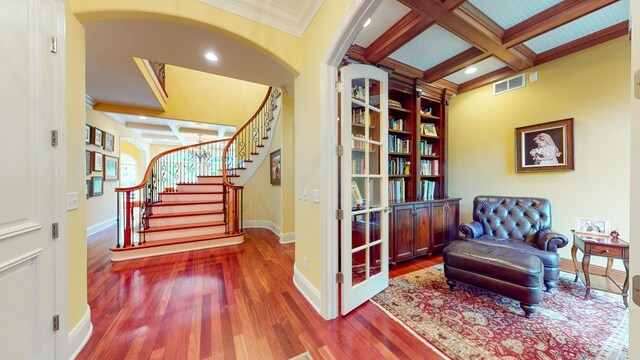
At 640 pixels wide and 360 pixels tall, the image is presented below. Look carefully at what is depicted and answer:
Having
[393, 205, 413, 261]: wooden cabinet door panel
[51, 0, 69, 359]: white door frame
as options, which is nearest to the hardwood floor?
[393, 205, 413, 261]: wooden cabinet door panel

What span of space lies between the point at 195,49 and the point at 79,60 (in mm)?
1178

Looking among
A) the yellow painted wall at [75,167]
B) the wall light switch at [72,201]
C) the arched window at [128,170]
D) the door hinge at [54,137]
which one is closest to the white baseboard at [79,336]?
the yellow painted wall at [75,167]

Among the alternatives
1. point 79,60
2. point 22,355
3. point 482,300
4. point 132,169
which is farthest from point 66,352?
point 132,169

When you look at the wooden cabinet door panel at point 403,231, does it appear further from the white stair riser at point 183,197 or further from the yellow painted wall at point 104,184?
the yellow painted wall at point 104,184

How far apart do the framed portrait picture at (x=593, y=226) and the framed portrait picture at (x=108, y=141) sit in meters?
8.48

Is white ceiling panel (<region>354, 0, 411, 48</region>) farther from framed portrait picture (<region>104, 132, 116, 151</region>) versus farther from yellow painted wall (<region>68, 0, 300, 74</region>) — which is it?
framed portrait picture (<region>104, 132, 116, 151</region>)

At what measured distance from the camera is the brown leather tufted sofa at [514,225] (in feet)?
8.63

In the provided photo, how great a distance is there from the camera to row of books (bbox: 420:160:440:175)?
3754 mm

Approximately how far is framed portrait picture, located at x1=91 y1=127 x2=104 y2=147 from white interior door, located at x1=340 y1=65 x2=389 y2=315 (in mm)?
5448

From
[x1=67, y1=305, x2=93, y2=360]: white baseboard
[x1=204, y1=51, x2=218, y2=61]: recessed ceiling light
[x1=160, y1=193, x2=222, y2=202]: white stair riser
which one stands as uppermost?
[x1=204, y1=51, x2=218, y2=61]: recessed ceiling light

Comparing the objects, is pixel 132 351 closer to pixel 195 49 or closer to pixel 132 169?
pixel 195 49

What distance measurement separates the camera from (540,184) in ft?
10.6

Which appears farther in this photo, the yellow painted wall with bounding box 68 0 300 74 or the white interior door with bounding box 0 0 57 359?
the yellow painted wall with bounding box 68 0 300 74

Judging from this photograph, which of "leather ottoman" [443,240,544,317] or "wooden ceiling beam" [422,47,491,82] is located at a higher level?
"wooden ceiling beam" [422,47,491,82]
